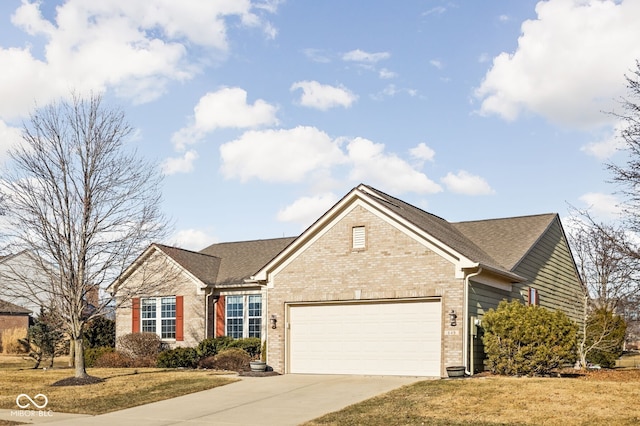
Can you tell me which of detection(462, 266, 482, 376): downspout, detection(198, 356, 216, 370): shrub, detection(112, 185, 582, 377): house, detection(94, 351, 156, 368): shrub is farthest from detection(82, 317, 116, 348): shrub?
detection(462, 266, 482, 376): downspout

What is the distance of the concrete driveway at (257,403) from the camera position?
1550 centimetres

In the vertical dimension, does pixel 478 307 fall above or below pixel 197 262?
below

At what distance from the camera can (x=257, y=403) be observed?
A: 1756cm

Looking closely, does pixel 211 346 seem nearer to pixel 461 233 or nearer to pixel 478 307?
pixel 461 233

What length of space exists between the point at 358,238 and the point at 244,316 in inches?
383

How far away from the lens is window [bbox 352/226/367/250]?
2352 centimetres

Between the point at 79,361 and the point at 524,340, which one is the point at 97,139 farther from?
the point at 524,340

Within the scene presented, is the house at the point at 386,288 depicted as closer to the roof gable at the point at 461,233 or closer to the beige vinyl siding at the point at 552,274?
the roof gable at the point at 461,233

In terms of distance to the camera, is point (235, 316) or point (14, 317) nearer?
point (235, 316)

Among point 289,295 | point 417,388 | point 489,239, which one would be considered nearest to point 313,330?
point 289,295

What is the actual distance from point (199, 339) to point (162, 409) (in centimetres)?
1407

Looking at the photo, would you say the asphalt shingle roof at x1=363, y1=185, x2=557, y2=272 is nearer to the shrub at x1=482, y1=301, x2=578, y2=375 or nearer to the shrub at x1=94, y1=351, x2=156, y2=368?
the shrub at x1=482, y1=301, x2=578, y2=375

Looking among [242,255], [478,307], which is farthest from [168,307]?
[478,307]

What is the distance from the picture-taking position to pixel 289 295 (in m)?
24.6
